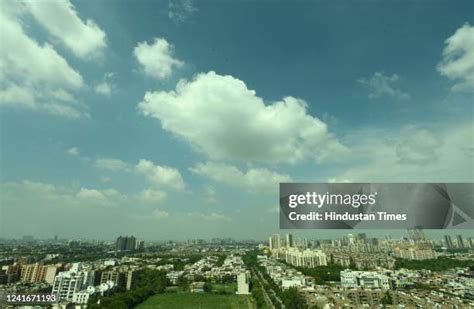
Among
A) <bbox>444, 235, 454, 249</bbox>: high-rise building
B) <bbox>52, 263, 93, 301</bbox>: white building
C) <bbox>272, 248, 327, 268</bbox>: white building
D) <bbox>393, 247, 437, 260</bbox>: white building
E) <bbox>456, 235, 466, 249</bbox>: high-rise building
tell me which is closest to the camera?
<bbox>52, 263, 93, 301</bbox>: white building

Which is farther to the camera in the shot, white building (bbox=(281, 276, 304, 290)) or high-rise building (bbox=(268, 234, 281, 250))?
high-rise building (bbox=(268, 234, 281, 250))

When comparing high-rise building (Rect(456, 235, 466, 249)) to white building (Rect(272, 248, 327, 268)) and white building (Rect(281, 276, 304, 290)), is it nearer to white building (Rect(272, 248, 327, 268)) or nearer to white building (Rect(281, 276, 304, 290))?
white building (Rect(272, 248, 327, 268))

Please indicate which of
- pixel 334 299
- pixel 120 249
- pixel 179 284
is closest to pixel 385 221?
pixel 334 299

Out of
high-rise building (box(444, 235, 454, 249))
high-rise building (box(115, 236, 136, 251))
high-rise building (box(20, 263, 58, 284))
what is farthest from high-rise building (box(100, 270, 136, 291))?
high-rise building (box(444, 235, 454, 249))

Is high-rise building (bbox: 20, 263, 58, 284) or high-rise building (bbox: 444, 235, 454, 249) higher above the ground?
high-rise building (bbox: 444, 235, 454, 249)

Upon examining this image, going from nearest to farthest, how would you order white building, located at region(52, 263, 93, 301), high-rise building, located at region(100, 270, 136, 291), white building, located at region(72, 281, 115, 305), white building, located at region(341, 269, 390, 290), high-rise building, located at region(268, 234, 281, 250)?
1. white building, located at region(72, 281, 115, 305)
2. white building, located at region(52, 263, 93, 301)
3. high-rise building, located at region(100, 270, 136, 291)
4. white building, located at region(341, 269, 390, 290)
5. high-rise building, located at region(268, 234, 281, 250)

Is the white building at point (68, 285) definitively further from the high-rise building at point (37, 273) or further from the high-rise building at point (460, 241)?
the high-rise building at point (460, 241)

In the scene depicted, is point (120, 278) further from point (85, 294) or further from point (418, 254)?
point (418, 254)

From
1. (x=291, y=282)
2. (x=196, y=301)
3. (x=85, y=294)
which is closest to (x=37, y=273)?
(x=85, y=294)
